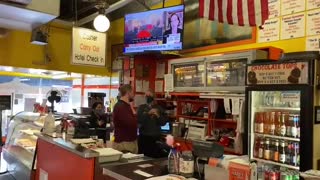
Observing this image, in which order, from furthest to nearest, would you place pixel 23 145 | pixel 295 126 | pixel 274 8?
pixel 23 145
pixel 274 8
pixel 295 126

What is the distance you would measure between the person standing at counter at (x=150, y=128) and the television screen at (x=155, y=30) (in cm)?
123

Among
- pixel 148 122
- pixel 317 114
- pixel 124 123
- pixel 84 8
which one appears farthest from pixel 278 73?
pixel 84 8

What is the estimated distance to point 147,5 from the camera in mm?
7164

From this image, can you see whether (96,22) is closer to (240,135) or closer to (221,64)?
(221,64)

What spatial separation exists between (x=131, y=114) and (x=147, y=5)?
3.53m

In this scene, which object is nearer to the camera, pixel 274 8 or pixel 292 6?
pixel 292 6

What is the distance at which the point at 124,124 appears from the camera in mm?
4543

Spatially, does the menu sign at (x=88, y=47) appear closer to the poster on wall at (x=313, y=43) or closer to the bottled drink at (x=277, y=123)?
the bottled drink at (x=277, y=123)

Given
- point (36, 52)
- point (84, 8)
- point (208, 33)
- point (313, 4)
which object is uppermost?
point (84, 8)

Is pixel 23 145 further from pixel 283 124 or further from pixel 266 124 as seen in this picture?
pixel 283 124

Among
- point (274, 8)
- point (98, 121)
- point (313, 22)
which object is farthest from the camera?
point (98, 121)

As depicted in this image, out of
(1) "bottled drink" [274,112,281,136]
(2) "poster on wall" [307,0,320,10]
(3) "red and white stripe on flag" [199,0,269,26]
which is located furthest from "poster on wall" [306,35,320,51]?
(3) "red and white stripe on flag" [199,0,269,26]

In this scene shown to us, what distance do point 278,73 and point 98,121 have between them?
409 centimetres

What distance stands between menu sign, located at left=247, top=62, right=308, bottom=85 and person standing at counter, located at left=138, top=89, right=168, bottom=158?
1879 millimetres
